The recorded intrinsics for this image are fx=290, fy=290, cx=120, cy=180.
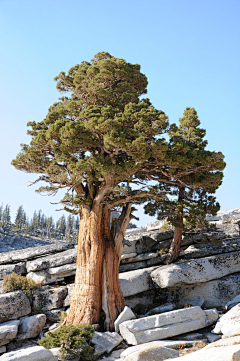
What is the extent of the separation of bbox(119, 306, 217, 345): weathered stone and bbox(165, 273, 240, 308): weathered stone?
15.9 ft

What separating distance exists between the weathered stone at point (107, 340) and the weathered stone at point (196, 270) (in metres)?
5.49

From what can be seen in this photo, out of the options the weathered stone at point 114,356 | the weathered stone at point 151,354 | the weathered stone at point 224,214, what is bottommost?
the weathered stone at point 114,356

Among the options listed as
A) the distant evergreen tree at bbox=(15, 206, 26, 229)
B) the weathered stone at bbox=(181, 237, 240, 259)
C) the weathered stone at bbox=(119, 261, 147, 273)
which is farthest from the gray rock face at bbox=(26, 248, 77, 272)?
the distant evergreen tree at bbox=(15, 206, 26, 229)

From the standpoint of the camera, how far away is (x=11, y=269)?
770 inches

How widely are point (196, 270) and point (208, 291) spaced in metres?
1.59

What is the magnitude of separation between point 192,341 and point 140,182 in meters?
8.85

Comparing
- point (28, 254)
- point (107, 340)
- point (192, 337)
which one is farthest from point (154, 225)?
point (107, 340)

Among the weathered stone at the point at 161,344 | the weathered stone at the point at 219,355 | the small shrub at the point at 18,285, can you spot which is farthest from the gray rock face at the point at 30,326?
the weathered stone at the point at 219,355

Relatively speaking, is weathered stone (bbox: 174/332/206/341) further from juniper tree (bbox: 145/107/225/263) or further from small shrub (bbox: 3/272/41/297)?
small shrub (bbox: 3/272/41/297)

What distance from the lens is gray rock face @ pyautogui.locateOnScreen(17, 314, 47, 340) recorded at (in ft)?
46.8

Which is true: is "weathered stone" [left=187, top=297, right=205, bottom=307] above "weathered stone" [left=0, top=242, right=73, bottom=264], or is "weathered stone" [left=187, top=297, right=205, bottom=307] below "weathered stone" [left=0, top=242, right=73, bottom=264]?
below

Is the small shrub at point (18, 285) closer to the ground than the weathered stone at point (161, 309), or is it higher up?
higher up

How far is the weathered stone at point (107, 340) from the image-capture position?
12.4 m

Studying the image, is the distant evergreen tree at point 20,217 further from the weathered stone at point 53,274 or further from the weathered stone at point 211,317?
the weathered stone at point 211,317
